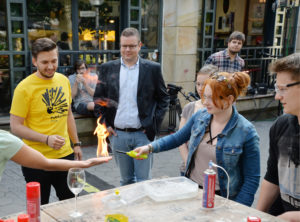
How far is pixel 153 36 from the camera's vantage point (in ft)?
29.2

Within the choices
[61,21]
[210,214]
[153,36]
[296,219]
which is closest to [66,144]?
[210,214]

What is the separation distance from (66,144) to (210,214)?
5.83ft

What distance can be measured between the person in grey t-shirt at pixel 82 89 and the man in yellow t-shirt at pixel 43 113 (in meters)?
3.68

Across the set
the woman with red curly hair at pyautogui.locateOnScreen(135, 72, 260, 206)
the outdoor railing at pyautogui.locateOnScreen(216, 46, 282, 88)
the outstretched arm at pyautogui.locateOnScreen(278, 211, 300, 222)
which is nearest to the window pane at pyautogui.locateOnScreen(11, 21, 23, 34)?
the woman with red curly hair at pyautogui.locateOnScreen(135, 72, 260, 206)

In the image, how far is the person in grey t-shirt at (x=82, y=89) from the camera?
7363mm

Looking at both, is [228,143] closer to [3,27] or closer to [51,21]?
[3,27]

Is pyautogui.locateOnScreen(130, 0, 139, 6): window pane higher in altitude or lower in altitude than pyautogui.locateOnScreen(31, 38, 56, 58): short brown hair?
higher

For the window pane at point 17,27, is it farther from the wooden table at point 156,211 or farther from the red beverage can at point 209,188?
the red beverage can at point 209,188

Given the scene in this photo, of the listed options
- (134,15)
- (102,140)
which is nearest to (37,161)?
(102,140)

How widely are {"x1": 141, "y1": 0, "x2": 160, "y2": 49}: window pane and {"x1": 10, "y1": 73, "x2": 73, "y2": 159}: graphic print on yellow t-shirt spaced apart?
17.5ft

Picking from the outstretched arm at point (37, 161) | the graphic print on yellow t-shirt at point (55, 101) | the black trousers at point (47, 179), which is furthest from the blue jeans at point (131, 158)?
the outstretched arm at point (37, 161)

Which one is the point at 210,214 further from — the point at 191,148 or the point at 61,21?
the point at 61,21

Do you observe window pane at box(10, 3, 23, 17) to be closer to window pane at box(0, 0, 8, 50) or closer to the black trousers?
window pane at box(0, 0, 8, 50)

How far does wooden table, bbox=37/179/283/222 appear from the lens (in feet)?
8.35
